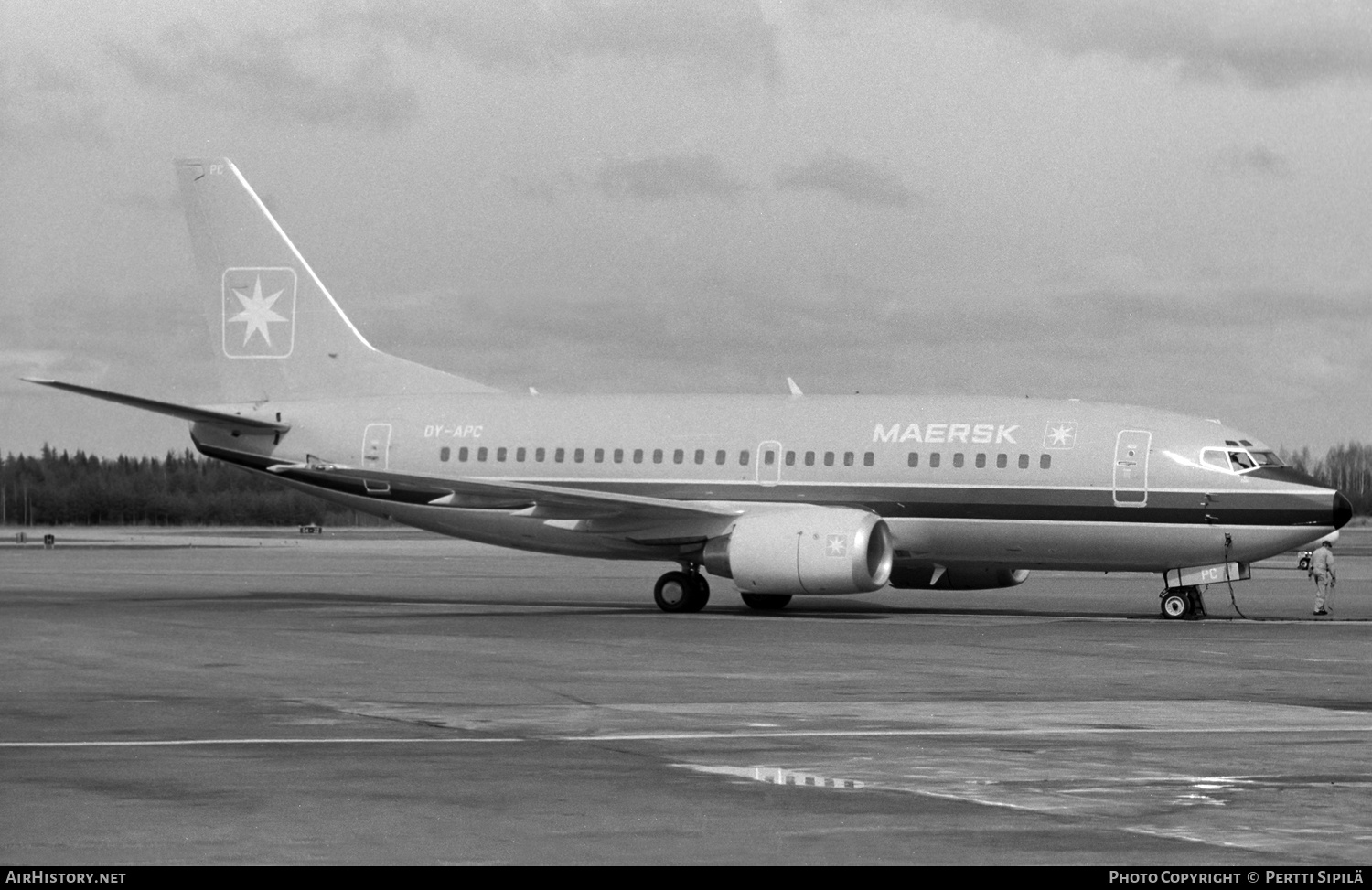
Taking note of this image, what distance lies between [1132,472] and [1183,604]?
248 centimetres

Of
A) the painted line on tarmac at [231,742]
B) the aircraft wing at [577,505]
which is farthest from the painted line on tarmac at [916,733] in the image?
the aircraft wing at [577,505]

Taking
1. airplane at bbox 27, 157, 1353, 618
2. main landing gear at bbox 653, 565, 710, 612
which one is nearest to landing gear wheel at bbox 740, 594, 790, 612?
airplane at bbox 27, 157, 1353, 618

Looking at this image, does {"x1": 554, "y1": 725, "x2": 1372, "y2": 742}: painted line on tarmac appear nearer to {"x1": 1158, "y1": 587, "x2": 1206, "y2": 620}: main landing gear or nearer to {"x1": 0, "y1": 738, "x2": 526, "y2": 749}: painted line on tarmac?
{"x1": 0, "y1": 738, "x2": 526, "y2": 749}: painted line on tarmac

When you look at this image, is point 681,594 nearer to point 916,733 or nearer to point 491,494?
point 491,494

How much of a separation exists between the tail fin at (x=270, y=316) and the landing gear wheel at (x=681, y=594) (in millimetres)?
7979

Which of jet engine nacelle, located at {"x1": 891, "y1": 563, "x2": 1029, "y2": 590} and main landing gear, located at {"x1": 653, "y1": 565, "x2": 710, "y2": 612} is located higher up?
jet engine nacelle, located at {"x1": 891, "y1": 563, "x2": 1029, "y2": 590}

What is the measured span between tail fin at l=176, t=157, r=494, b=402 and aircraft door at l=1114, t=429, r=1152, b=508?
14571 millimetres

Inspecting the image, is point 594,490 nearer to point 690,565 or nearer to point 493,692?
point 690,565

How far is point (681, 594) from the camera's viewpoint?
118 feet

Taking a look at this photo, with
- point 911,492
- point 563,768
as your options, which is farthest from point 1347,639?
point 563,768

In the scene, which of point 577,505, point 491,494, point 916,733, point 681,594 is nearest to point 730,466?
point 681,594

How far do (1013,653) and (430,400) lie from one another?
17998mm

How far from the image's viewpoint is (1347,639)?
2834 centimetres

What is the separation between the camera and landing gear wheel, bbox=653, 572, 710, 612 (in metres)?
36.0
